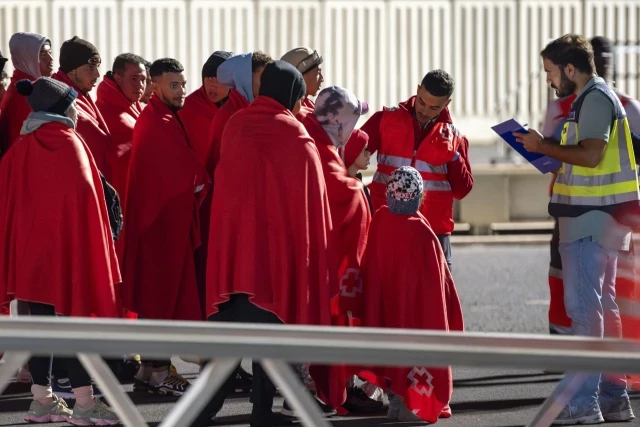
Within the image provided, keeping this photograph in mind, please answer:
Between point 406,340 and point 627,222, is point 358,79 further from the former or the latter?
point 406,340

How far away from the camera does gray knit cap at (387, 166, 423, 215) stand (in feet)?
21.9

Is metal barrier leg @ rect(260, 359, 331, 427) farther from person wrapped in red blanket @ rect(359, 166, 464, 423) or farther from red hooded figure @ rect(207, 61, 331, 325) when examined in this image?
person wrapped in red blanket @ rect(359, 166, 464, 423)

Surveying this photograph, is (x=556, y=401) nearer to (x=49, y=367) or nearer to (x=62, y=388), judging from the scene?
(x=49, y=367)

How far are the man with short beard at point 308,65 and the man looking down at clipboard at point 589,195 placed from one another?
1337mm

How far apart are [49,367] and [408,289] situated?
171 cm

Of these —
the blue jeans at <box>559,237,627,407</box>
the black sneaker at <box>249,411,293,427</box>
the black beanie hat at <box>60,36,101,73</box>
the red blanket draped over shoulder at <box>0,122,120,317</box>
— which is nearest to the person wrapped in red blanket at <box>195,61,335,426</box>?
the black sneaker at <box>249,411,293,427</box>

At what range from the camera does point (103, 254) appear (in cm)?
657

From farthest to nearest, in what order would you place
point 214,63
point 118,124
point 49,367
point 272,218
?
point 118,124 → point 214,63 → point 49,367 → point 272,218

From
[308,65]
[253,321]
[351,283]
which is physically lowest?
[253,321]

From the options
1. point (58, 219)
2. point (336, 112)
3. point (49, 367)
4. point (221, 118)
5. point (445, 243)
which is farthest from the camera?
point (445, 243)

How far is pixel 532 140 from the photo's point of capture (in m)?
6.50

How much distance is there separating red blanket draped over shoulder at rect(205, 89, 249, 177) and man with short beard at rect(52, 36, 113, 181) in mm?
644

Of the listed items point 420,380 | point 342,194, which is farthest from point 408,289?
point 342,194

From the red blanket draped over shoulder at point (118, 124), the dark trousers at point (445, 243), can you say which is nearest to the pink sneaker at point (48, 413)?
the red blanket draped over shoulder at point (118, 124)
